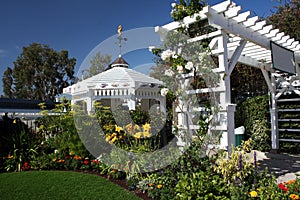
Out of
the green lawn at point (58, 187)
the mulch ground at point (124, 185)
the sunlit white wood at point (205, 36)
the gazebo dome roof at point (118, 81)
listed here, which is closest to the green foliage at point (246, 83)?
the gazebo dome roof at point (118, 81)

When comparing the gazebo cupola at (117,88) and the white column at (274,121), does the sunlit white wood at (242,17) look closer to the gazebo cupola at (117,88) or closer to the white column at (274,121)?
the white column at (274,121)

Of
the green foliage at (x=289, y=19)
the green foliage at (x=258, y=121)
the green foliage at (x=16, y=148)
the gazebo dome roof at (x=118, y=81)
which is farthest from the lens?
the green foliage at (x=289, y=19)

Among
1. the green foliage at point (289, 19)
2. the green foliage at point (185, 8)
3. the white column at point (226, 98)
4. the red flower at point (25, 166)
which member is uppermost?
the green foliage at point (289, 19)

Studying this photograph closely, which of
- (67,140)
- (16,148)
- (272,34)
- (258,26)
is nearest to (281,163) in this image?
(272,34)

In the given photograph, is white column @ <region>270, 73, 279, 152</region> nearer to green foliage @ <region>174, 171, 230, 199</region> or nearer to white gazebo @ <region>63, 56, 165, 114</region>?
white gazebo @ <region>63, 56, 165, 114</region>

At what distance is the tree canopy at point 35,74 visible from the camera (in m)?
26.8

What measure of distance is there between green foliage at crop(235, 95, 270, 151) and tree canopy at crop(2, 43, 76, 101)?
2480cm

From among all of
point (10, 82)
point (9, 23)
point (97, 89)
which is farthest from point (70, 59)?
point (97, 89)

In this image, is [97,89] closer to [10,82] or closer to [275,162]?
[275,162]

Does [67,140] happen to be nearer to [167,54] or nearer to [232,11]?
[167,54]

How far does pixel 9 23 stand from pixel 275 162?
22988 mm

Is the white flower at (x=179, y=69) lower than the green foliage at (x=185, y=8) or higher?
lower

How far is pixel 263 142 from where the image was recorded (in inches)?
278

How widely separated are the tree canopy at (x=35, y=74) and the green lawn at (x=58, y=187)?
25.2m
